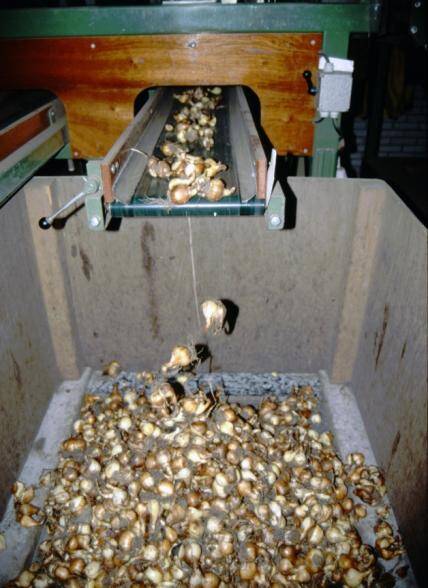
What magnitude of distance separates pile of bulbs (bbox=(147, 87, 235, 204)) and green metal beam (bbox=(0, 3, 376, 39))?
0.51 metres

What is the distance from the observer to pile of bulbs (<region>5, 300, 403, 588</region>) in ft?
6.41

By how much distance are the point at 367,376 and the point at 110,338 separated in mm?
1623

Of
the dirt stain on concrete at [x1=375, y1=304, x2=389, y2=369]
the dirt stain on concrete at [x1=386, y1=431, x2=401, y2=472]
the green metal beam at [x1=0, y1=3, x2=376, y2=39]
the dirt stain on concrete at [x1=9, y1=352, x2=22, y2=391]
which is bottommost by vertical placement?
the dirt stain on concrete at [x1=386, y1=431, x2=401, y2=472]

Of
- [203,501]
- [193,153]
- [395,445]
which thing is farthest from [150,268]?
[395,445]

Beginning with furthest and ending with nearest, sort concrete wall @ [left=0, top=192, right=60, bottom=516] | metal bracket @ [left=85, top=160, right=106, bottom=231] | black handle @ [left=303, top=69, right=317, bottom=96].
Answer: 1. black handle @ [left=303, top=69, right=317, bottom=96]
2. concrete wall @ [left=0, top=192, right=60, bottom=516]
3. metal bracket @ [left=85, top=160, right=106, bottom=231]

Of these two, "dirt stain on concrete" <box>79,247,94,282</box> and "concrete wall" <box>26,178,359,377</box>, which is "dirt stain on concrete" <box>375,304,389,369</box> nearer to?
"concrete wall" <box>26,178,359,377</box>

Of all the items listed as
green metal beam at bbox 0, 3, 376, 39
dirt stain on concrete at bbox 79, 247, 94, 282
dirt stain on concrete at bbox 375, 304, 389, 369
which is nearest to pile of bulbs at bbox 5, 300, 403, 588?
dirt stain on concrete at bbox 375, 304, 389, 369

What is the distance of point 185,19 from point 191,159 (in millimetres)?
1128

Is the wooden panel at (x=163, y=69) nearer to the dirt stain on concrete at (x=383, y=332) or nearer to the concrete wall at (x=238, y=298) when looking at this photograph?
the concrete wall at (x=238, y=298)

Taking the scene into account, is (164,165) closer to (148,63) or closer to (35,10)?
(148,63)

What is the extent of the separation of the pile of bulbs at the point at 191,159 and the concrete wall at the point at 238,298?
1.45 feet

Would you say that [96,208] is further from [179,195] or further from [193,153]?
[193,153]

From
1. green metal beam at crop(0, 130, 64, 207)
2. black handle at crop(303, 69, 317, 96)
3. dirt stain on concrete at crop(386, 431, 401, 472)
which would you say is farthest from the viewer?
black handle at crop(303, 69, 317, 96)

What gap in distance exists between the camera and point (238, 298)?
277 centimetres
